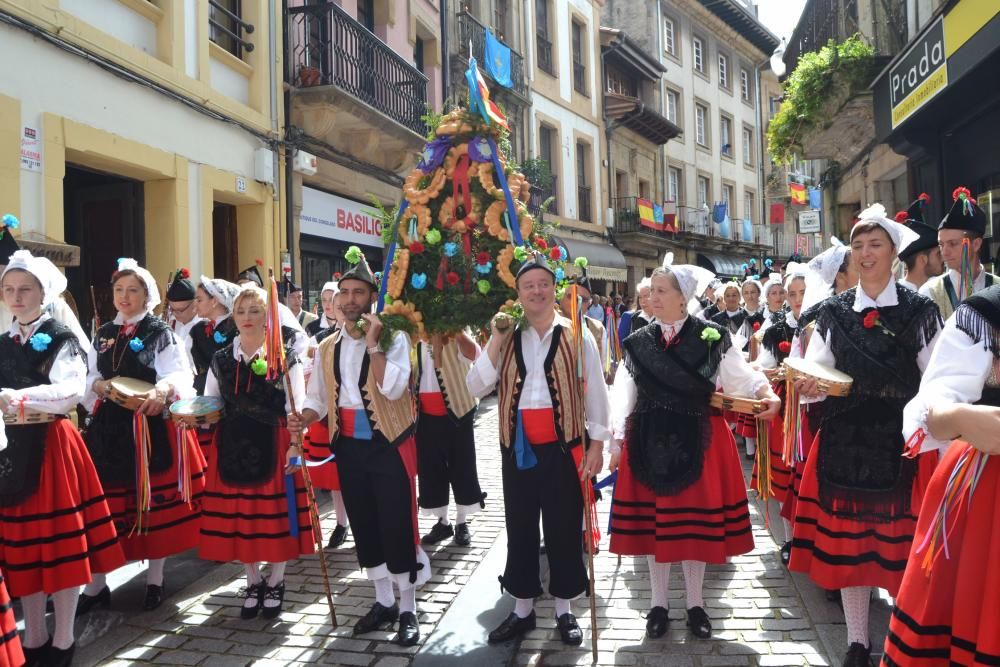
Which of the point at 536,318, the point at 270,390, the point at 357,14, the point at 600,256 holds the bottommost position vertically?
the point at 270,390

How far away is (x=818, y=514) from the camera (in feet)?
11.8

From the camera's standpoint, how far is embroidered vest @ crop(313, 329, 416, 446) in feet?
13.4

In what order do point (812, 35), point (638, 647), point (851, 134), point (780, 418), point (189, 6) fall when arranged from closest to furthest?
point (638, 647)
point (780, 418)
point (189, 6)
point (851, 134)
point (812, 35)

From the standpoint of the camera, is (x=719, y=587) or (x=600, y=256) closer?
(x=719, y=587)

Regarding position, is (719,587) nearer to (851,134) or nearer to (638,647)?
(638,647)

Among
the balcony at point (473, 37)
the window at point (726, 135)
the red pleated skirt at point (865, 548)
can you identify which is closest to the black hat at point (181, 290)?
the red pleated skirt at point (865, 548)

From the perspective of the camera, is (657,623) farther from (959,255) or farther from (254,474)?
(959,255)

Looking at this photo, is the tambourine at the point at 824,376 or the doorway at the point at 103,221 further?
the doorway at the point at 103,221

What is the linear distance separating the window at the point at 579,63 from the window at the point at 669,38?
5.97 metres

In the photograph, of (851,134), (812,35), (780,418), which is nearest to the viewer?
(780,418)

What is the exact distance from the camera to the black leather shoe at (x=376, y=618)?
4078mm

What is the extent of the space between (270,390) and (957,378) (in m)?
3.49

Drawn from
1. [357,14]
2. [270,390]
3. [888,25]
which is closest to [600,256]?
[357,14]

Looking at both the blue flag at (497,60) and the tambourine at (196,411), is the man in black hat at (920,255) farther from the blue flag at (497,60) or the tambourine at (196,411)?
the blue flag at (497,60)
